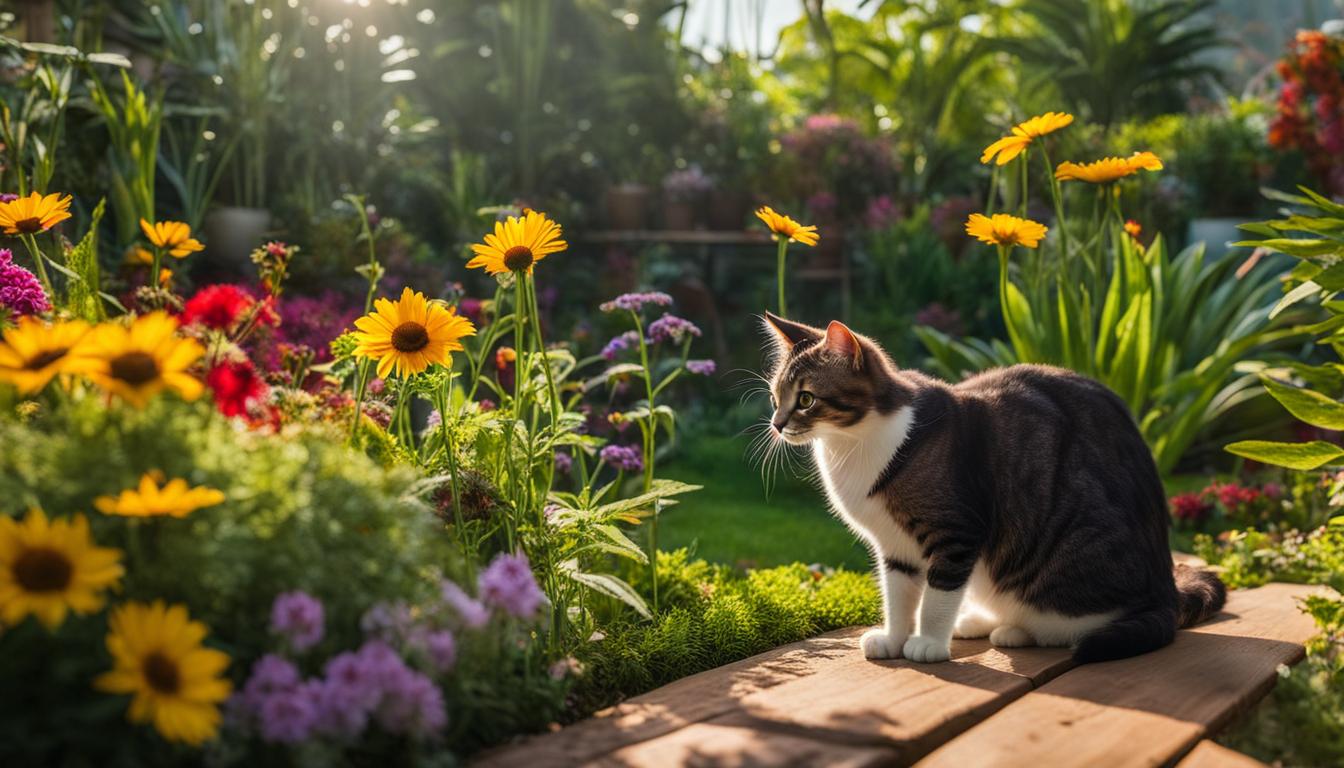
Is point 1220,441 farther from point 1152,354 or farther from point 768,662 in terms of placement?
point 768,662

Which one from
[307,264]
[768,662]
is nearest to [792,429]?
[768,662]

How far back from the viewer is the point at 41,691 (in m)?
1.43

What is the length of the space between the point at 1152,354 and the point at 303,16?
5.62 meters

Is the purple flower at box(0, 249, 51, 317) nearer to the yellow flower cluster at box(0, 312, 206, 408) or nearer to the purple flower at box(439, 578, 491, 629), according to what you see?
the yellow flower cluster at box(0, 312, 206, 408)

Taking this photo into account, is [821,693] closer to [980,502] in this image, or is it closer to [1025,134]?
[980,502]

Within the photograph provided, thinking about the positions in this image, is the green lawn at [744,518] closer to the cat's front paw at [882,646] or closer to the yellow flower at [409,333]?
the cat's front paw at [882,646]

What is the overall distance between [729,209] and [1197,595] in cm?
613

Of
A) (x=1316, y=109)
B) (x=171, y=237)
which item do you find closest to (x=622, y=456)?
(x=171, y=237)

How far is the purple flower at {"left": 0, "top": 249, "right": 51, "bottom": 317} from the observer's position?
237 cm

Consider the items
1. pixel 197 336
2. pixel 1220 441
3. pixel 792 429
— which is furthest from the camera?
pixel 1220 441

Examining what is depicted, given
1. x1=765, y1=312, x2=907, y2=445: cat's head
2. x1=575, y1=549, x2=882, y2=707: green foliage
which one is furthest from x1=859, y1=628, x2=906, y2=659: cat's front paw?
x1=765, y1=312, x2=907, y2=445: cat's head

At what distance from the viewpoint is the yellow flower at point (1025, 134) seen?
3.08 m

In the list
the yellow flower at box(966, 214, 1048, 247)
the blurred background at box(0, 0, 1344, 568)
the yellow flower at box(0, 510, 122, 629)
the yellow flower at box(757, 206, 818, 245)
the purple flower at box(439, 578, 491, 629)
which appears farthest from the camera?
the blurred background at box(0, 0, 1344, 568)

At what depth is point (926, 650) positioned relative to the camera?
2457mm
